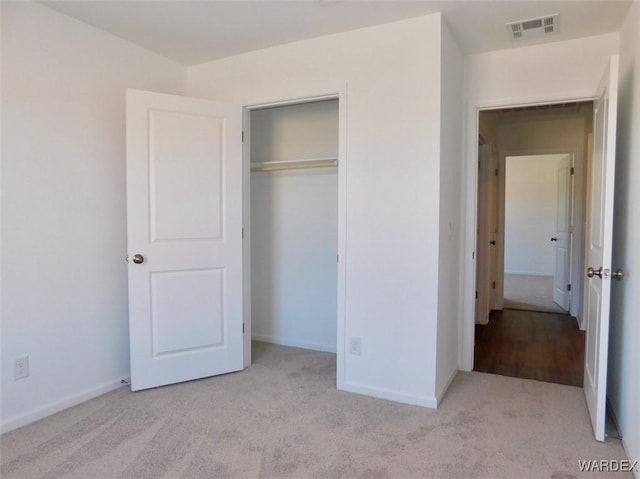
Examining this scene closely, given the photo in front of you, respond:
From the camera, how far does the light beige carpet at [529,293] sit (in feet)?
19.0

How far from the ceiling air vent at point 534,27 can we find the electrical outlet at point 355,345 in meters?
2.28

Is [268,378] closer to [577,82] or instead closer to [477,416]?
[477,416]

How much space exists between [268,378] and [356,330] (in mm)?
791

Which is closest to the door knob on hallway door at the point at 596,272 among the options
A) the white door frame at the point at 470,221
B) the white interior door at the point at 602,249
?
the white interior door at the point at 602,249

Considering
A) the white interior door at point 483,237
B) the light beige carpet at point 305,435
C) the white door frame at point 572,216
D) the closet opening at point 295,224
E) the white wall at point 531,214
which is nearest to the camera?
the light beige carpet at point 305,435

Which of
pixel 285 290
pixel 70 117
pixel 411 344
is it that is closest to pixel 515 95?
pixel 411 344

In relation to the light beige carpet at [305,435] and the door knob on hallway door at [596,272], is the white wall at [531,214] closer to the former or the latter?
the light beige carpet at [305,435]

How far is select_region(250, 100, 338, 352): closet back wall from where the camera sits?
12.5 feet

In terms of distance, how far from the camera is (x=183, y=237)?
303cm

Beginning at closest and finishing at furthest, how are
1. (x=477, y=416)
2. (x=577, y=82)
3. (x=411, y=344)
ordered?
(x=477, y=416)
(x=411, y=344)
(x=577, y=82)

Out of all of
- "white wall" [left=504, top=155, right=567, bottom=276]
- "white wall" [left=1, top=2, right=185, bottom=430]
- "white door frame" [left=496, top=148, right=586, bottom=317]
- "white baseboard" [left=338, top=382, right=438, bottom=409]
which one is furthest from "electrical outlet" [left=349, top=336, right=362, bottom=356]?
"white wall" [left=504, top=155, right=567, bottom=276]

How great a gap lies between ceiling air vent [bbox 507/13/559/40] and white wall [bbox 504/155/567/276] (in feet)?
20.5

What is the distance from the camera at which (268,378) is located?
3145 mm

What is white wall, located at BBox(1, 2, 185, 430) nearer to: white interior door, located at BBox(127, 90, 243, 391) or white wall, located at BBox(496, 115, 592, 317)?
white interior door, located at BBox(127, 90, 243, 391)
